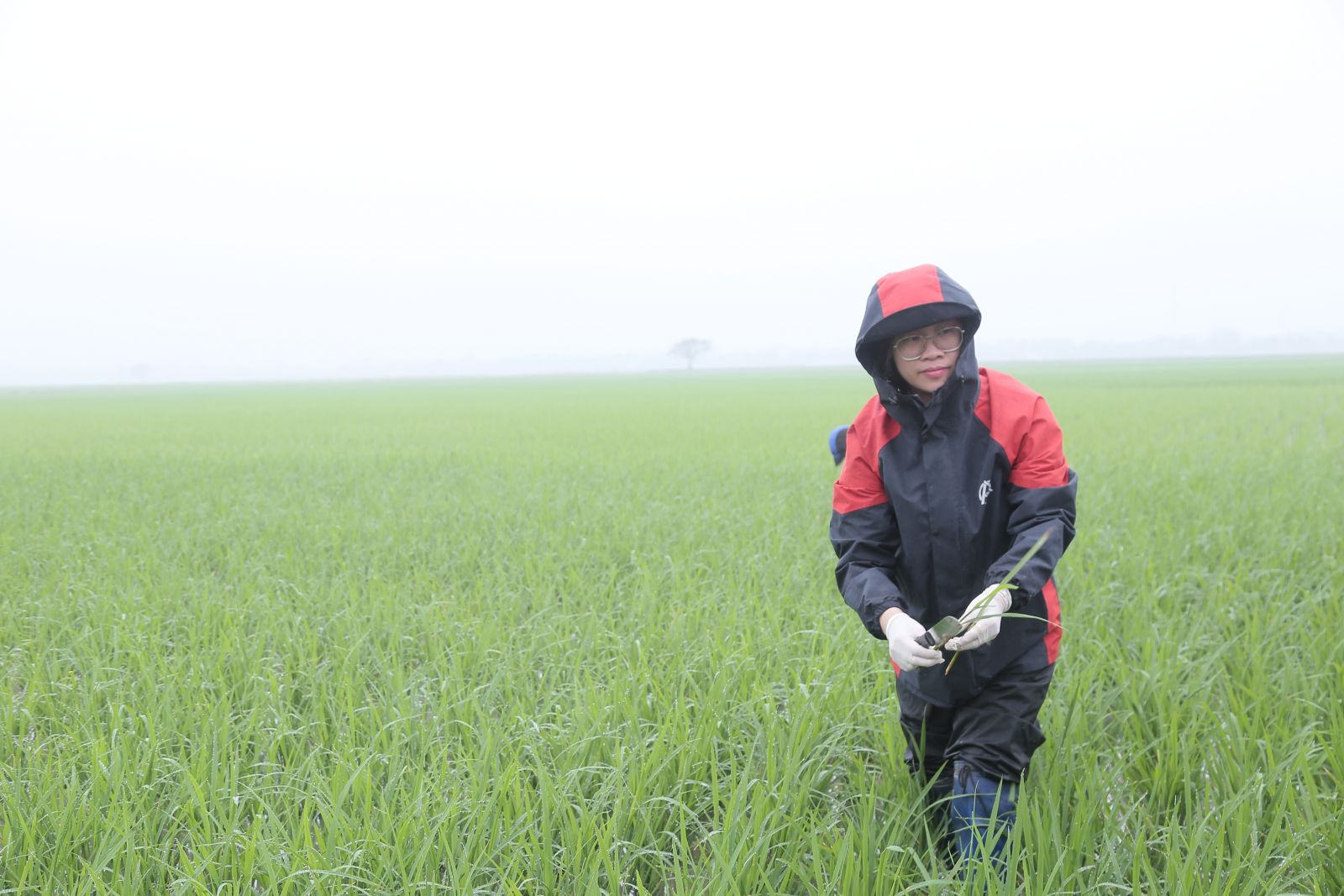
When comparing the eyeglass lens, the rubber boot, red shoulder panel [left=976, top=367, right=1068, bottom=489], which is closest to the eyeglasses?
the eyeglass lens

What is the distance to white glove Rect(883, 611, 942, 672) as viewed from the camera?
1386 millimetres

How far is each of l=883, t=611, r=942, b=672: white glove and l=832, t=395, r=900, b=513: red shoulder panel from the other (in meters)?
0.31

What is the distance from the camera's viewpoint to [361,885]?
174 cm

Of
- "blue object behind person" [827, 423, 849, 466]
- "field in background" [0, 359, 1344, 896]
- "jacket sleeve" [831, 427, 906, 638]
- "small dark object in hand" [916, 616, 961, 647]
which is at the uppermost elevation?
"blue object behind person" [827, 423, 849, 466]

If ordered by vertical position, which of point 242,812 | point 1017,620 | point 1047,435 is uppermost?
point 1047,435

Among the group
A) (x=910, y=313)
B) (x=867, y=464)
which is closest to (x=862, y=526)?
(x=867, y=464)

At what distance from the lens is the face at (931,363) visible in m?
1.60

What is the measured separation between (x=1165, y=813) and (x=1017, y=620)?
0.76 meters

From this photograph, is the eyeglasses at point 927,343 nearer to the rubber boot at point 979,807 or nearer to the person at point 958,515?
the person at point 958,515

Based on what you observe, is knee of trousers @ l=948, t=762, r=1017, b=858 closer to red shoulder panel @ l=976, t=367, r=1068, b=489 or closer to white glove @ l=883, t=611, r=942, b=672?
white glove @ l=883, t=611, r=942, b=672

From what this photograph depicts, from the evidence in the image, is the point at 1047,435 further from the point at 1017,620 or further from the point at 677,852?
the point at 677,852

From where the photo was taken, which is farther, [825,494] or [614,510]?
[825,494]

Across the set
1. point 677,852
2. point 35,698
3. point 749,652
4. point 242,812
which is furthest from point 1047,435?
point 35,698

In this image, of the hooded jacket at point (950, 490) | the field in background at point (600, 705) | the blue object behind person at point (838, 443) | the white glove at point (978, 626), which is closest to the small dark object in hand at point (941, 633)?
the white glove at point (978, 626)
